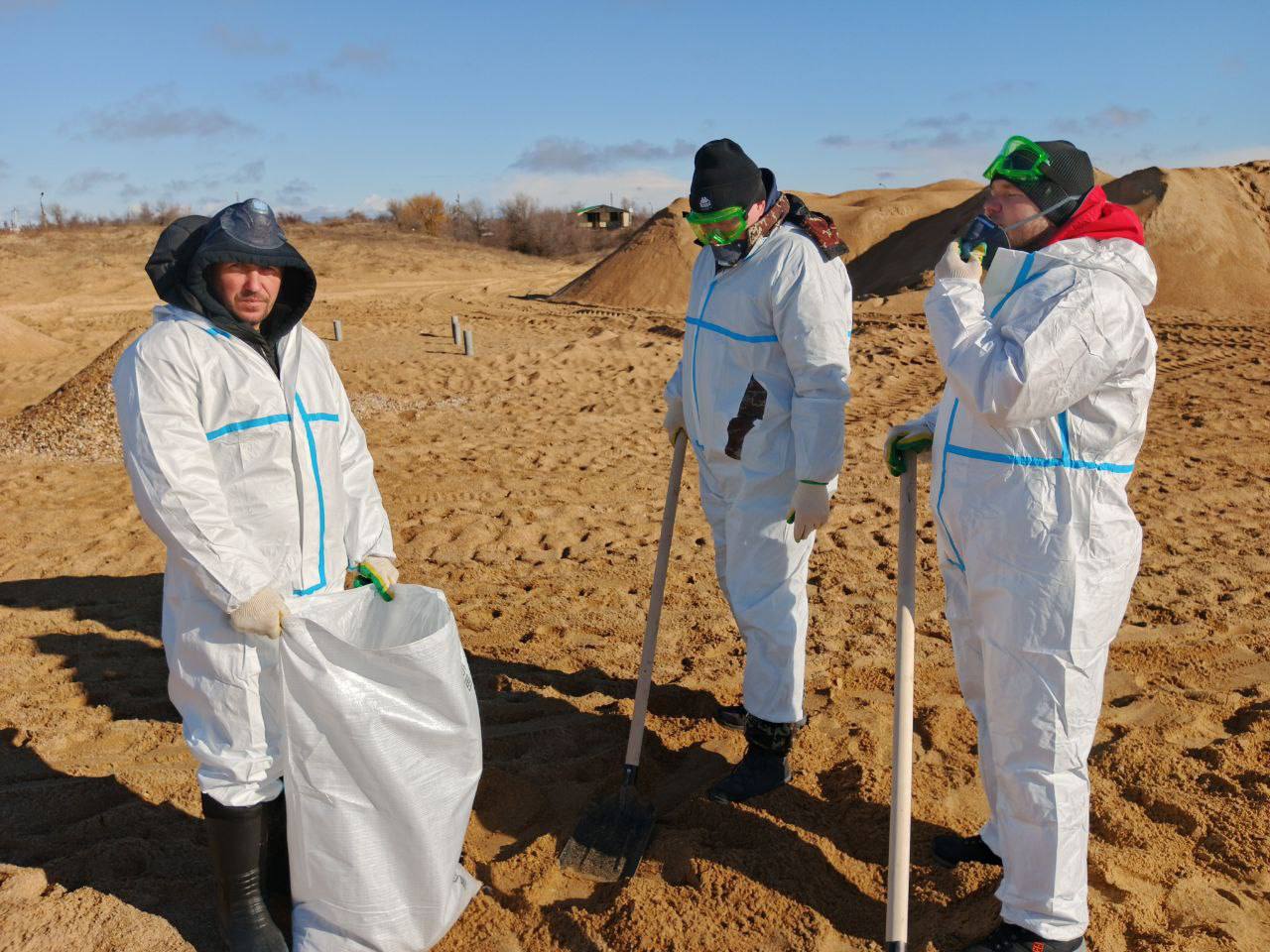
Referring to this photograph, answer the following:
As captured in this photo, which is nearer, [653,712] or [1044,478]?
[1044,478]

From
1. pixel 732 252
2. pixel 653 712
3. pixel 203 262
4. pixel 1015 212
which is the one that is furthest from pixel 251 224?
pixel 653 712

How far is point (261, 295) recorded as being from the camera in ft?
7.96

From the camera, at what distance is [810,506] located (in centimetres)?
301

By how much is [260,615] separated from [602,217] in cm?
4667

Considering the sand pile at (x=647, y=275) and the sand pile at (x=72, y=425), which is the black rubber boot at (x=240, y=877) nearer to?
the sand pile at (x=72, y=425)

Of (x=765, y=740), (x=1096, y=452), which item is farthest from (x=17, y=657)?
(x=1096, y=452)

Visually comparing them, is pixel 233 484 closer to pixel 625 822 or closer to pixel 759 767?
pixel 625 822

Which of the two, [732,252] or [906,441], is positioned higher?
[732,252]

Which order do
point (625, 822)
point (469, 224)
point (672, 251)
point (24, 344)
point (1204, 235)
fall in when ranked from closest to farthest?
1. point (625, 822)
2. point (24, 344)
3. point (1204, 235)
4. point (672, 251)
5. point (469, 224)

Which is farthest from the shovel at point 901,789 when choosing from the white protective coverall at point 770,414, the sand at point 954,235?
the sand at point 954,235

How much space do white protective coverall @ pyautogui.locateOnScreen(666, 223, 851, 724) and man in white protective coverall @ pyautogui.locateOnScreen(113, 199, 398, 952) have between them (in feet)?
3.95

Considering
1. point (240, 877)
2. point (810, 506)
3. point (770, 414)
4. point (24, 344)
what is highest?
point (770, 414)

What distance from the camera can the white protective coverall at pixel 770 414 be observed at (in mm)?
3035

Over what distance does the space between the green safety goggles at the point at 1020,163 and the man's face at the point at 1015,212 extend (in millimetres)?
30
